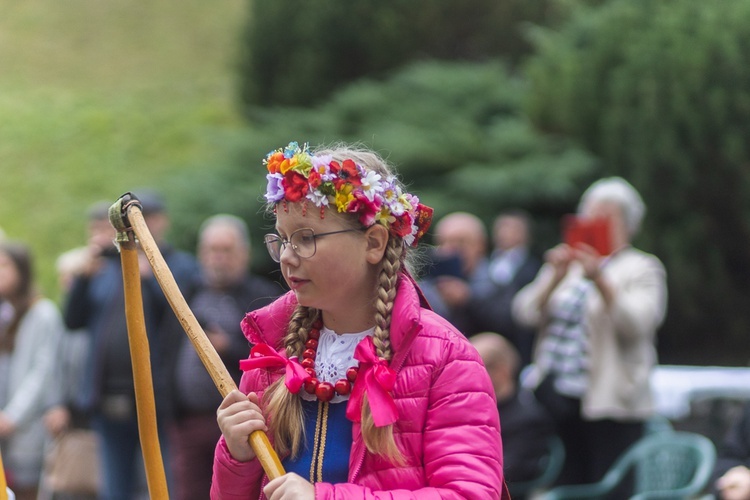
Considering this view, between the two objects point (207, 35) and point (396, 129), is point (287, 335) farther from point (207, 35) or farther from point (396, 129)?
point (207, 35)

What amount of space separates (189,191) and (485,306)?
280 inches

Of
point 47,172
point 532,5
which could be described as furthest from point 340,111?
point 47,172

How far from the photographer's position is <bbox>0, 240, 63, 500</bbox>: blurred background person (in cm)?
726

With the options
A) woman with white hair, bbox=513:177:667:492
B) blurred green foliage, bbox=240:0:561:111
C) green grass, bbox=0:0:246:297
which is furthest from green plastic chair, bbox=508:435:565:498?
blurred green foliage, bbox=240:0:561:111

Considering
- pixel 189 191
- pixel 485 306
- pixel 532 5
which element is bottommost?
pixel 485 306

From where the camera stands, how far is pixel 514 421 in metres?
6.42

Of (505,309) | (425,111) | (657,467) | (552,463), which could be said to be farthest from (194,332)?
(425,111)

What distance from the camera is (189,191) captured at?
1420 centimetres

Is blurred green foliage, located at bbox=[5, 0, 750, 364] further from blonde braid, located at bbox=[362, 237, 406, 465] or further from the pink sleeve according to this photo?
the pink sleeve

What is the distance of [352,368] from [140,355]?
591mm

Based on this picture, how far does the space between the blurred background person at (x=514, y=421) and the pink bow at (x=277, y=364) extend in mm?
3456

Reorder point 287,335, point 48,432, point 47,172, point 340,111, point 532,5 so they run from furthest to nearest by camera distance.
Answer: point 47,172 → point 532,5 → point 340,111 → point 48,432 → point 287,335

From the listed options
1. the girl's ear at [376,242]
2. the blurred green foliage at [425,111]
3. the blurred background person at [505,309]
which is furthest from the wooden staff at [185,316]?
the blurred green foliage at [425,111]

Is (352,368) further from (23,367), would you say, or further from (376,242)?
(23,367)
